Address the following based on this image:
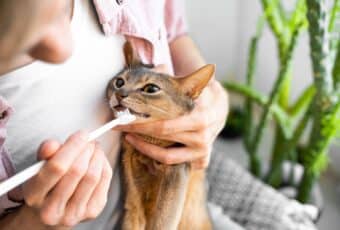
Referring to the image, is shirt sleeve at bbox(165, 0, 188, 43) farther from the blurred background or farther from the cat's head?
the blurred background

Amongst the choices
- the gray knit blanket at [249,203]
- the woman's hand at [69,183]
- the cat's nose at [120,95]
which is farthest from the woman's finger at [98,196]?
the gray knit blanket at [249,203]

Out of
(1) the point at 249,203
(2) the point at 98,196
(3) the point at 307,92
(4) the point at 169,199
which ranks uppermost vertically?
(2) the point at 98,196

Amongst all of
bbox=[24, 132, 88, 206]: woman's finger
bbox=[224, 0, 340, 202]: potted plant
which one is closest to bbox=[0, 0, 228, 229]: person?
bbox=[24, 132, 88, 206]: woman's finger

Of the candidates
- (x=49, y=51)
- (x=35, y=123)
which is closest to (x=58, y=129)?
(x=35, y=123)

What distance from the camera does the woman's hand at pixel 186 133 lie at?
2.13 feet

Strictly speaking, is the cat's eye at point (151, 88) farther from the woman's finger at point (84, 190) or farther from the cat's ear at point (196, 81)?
the woman's finger at point (84, 190)

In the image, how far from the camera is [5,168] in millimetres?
577

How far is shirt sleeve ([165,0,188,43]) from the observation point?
2.65 ft

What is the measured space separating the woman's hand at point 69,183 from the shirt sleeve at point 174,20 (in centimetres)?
36

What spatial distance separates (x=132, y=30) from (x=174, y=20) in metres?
0.21

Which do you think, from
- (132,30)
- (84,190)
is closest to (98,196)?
(84,190)

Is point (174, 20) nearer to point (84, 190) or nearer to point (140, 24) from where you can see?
point (140, 24)

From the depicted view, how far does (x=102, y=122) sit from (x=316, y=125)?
57cm

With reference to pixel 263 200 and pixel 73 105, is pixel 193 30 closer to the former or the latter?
pixel 263 200
